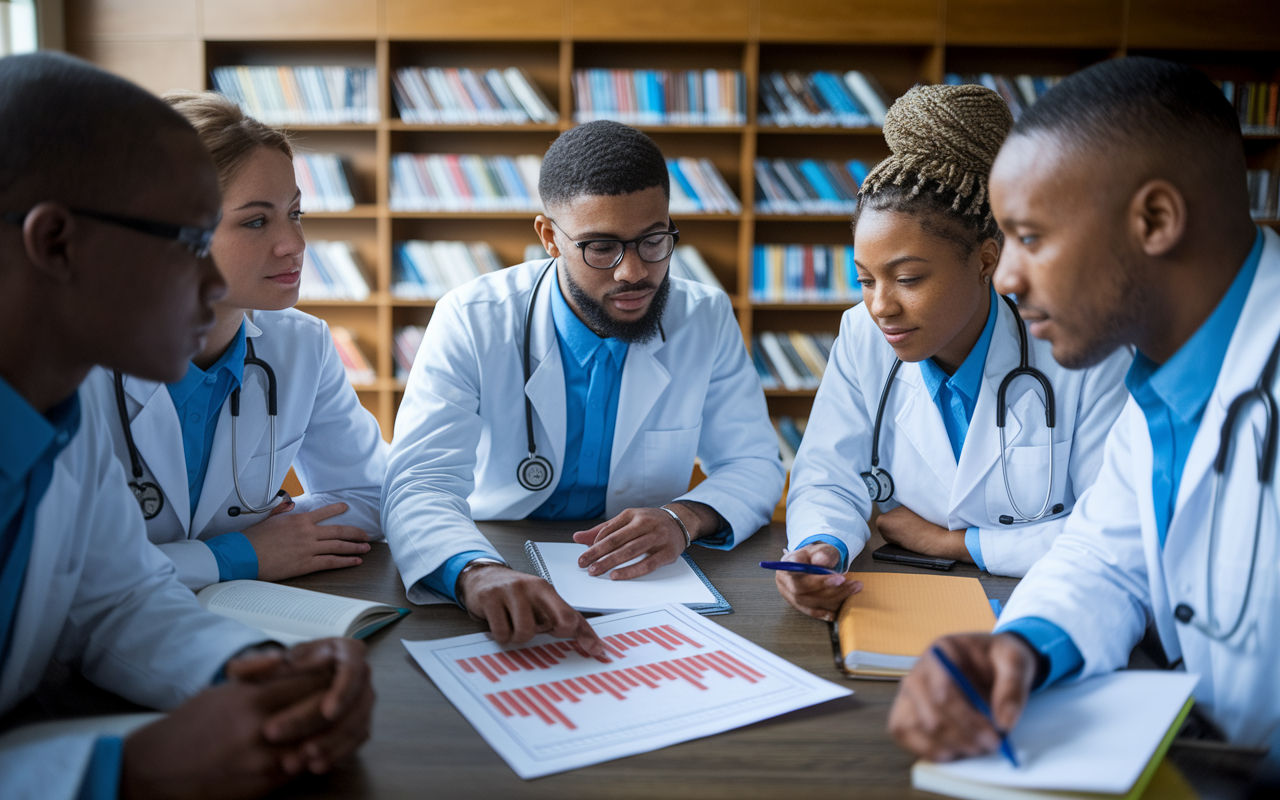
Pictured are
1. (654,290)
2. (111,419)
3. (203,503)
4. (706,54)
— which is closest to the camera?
(111,419)

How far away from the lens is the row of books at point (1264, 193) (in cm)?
434

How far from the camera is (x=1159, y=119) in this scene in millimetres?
990

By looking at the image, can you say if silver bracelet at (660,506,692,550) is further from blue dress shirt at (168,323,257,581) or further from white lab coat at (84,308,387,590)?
blue dress shirt at (168,323,257,581)

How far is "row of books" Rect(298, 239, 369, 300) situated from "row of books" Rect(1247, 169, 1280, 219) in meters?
4.54

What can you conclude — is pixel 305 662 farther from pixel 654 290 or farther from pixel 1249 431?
pixel 654 290

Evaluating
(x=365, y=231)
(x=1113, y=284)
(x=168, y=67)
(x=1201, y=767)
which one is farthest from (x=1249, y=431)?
(x=168, y=67)

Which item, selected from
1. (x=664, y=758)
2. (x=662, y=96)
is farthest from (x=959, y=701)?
(x=662, y=96)

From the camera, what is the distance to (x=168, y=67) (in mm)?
4277

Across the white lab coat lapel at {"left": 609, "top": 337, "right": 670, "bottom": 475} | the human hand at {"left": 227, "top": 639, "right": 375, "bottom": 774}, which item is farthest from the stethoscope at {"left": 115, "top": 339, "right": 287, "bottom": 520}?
the white lab coat lapel at {"left": 609, "top": 337, "right": 670, "bottom": 475}

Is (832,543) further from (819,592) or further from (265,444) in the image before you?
(265,444)

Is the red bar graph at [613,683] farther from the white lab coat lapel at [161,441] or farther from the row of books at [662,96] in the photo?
the row of books at [662,96]

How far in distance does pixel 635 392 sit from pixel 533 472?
0.96 feet

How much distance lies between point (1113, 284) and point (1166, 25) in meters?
4.04

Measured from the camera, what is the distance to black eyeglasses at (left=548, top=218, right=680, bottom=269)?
184 centimetres
